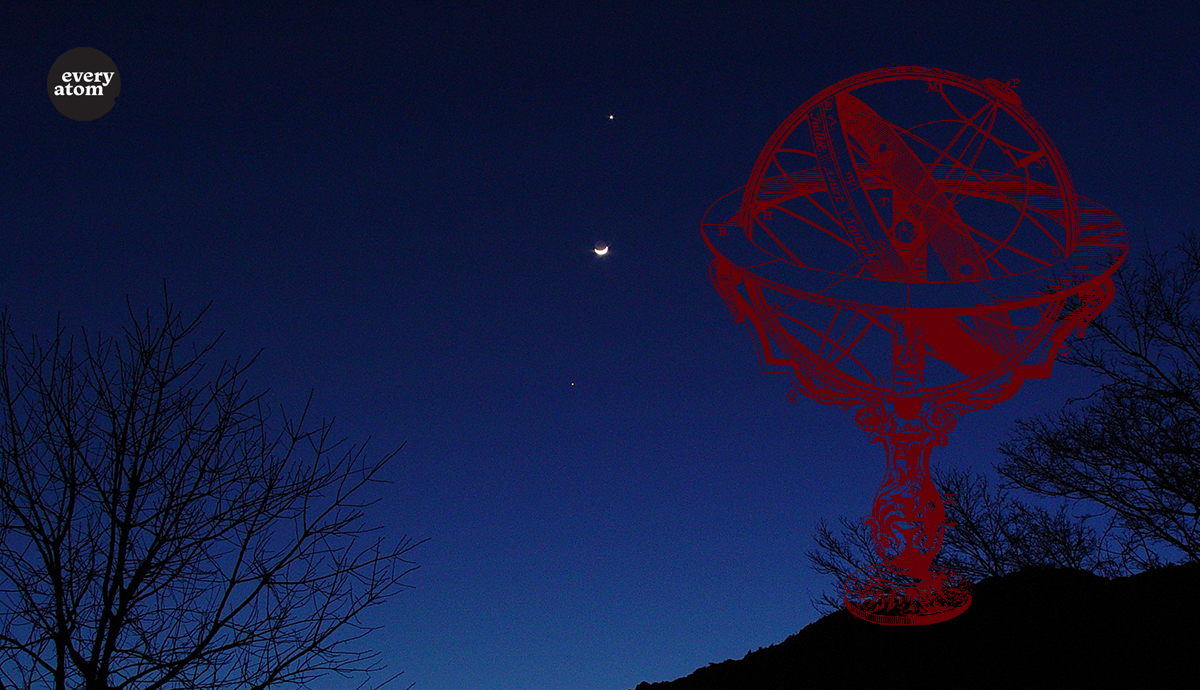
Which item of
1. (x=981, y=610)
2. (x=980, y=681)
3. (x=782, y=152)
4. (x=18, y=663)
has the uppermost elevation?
(x=782, y=152)

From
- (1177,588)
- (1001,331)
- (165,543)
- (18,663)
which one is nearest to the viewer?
(18,663)

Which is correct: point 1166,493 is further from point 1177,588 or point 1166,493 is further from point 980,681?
point 980,681

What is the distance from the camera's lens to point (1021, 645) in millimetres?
7996

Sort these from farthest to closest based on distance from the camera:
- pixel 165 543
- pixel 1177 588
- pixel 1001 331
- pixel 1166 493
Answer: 1. pixel 1166 493
2. pixel 1177 588
3. pixel 1001 331
4. pixel 165 543

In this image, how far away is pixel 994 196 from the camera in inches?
280

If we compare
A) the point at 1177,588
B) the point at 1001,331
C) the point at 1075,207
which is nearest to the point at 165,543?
the point at 1001,331

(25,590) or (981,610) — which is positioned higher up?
(25,590)

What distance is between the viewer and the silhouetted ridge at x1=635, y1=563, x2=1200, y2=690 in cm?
736

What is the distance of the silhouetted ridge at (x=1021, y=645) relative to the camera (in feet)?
24.1

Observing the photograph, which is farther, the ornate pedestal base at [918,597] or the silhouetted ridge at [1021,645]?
the silhouetted ridge at [1021,645]

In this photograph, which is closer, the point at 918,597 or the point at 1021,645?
the point at 918,597

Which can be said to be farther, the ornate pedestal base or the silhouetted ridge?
the silhouetted ridge

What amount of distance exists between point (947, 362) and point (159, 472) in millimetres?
6521

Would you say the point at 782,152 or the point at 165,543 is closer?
the point at 165,543
